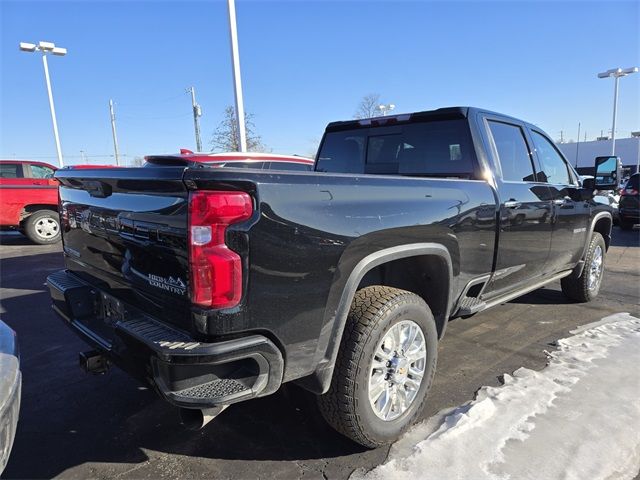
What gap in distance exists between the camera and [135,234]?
2227 millimetres

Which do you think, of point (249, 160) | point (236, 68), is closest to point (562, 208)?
point (249, 160)

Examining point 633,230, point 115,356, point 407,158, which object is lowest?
point 633,230

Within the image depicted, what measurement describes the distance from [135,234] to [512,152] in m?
3.13

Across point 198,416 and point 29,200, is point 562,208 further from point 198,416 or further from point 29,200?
point 29,200

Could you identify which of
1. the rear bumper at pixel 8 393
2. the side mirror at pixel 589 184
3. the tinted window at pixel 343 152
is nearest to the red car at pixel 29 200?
the tinted window at pixel 343 152

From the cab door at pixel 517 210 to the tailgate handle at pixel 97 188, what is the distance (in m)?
2.70

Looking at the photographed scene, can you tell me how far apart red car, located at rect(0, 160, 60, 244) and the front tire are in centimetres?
980

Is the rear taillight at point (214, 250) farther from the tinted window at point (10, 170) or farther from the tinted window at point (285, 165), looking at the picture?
the tinted window at point (10, 170)

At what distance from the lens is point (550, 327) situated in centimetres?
460

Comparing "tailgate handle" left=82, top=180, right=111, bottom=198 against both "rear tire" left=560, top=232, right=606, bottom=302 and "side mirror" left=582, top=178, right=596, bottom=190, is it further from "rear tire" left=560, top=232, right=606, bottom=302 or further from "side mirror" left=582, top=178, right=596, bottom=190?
"rear tire" left=560, top=232, right=606, bottom=302

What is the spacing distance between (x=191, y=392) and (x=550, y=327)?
397 centimetres

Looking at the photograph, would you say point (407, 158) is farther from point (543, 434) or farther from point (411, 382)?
point (543, 434)

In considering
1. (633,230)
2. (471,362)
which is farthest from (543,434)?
(633,230)

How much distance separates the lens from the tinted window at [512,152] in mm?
3700
